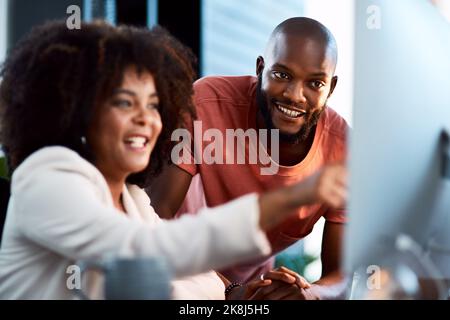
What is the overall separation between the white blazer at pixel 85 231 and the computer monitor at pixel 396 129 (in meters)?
0.10

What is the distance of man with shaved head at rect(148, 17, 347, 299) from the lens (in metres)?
0.88

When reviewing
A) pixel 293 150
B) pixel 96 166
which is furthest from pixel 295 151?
pixel 96 166

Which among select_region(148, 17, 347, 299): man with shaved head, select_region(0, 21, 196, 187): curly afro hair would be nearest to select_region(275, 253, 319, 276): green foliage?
select_region(148, 17, 347, 299): man with shaved head

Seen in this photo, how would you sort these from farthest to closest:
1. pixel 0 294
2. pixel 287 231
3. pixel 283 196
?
pixel 287 231 < pixel 0 294 < pixel 283 196

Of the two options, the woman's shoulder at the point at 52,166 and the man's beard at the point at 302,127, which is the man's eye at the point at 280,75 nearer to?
the man's beard at the point at 302,127

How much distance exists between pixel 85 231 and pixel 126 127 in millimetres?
121

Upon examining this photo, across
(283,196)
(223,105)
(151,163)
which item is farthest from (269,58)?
(283,196)

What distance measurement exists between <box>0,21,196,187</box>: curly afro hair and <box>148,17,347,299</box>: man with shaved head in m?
0.12

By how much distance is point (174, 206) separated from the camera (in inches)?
36.8

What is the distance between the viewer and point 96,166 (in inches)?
30.3

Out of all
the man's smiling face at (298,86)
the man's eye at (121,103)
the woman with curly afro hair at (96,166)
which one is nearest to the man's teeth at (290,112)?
the man's smiling face at (298,86)

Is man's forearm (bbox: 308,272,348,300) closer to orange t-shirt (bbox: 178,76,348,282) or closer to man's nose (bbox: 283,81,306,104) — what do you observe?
orange t-shirt (bbox: 178,76,348,282)

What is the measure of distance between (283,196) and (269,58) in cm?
33

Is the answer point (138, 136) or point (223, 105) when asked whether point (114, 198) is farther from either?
point (223, 105)
